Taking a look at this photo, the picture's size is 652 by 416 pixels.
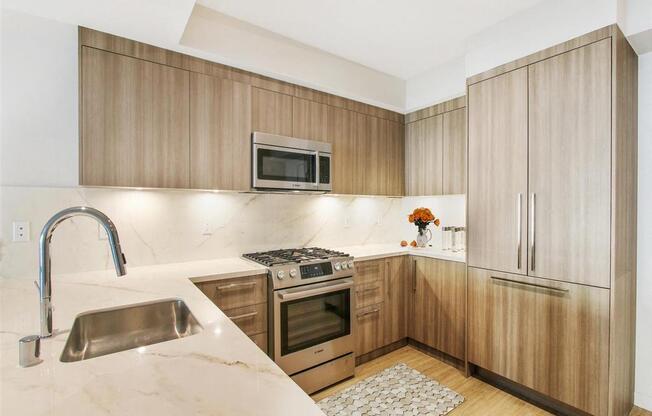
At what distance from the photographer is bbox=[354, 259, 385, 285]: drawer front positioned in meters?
2.76

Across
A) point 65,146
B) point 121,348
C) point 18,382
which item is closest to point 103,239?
point 65,146

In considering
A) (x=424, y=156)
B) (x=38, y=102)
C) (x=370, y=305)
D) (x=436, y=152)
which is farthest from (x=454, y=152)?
(x=38, y=102)

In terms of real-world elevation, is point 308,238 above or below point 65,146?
below

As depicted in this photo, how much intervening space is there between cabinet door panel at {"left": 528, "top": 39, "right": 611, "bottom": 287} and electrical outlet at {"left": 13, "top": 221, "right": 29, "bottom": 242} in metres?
3.20

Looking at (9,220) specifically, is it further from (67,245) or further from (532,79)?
(532,79)

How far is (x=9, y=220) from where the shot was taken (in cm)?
188

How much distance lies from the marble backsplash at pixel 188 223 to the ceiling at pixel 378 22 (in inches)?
53.4

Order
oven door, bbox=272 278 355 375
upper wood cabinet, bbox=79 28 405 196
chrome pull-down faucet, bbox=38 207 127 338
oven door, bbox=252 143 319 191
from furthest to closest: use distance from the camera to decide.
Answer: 1. oven door, bbox=252 143 319 191
2. oven door, bbox=272 278 355 375
3. upper wood cabinet, bbox=79 28 405 196
4. chrome pull-down faucet, bbox=38 207 127 338

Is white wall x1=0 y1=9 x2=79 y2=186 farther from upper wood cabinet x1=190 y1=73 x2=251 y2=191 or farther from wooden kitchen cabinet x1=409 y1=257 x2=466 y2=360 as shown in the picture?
wooden kitchen cabinet x1=409 y1=257 x2=466 y2=360

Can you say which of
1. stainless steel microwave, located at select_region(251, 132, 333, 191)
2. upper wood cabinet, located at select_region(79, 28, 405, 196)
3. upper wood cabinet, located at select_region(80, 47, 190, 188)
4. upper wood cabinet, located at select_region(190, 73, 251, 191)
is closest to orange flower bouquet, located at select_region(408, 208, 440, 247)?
upper wood cabinet, located at select_region(79, 28, 405, 196)

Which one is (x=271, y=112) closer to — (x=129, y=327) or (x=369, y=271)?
(x=369, y=271)

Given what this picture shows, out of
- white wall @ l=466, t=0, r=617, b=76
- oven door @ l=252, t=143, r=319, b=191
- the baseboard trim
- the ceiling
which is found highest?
the ceiling

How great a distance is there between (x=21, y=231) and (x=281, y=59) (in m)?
2.08

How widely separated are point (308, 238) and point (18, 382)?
8.09 feet
